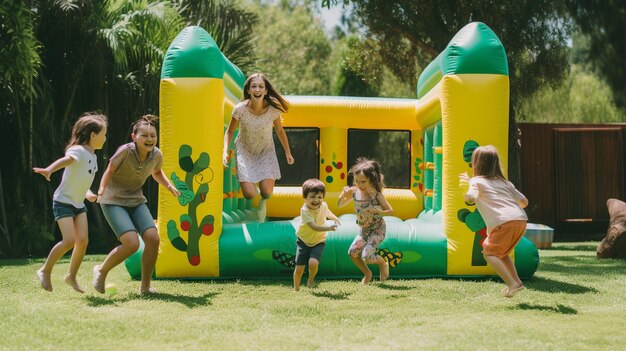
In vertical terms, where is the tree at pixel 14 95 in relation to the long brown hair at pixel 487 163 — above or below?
above

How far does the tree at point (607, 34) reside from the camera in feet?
51.2

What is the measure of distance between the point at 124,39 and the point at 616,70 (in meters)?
13.2

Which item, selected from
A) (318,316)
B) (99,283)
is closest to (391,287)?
(318,316)

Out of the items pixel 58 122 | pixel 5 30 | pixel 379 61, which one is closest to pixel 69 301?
pixel 5 30

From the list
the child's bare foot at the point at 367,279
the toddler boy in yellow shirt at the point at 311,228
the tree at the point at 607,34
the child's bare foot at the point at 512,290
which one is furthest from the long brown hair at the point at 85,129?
the tree at the point at 607,34

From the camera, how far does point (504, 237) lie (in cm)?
541

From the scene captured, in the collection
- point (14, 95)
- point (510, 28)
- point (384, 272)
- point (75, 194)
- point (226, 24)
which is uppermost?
point (226, 24)

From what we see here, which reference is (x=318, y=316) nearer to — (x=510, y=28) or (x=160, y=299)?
(x=160, y=299)

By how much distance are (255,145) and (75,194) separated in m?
2.07

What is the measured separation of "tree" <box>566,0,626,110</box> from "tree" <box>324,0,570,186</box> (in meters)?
1.48

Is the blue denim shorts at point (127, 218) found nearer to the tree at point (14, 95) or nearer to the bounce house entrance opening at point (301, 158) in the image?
the tree at point (14, 95)

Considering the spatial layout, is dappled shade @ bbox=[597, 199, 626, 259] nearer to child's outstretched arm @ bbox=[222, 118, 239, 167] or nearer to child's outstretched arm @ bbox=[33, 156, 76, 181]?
child's outstretched arm @ bbox=[222, 118, 239, 167]

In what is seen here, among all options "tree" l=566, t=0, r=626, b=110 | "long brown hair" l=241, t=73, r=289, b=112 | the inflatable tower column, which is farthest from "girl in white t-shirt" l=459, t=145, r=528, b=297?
"tree" l=566, t=0, r=626, b=110

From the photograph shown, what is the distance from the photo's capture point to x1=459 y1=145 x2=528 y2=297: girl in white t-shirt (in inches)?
212
